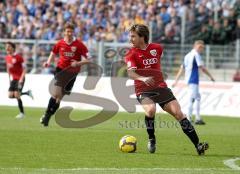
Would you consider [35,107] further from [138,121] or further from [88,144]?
[88,144]

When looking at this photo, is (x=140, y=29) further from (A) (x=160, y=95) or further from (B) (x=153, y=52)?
(A) (x=160, y=95)

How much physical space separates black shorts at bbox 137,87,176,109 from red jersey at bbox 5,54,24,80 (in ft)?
34.1

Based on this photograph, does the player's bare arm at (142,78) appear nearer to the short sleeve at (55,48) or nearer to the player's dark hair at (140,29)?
the player's dark hair at (140,29)

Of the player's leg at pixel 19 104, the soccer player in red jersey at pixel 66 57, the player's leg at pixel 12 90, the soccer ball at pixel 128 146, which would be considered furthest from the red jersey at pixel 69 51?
the soccer ball at pixel 128 146

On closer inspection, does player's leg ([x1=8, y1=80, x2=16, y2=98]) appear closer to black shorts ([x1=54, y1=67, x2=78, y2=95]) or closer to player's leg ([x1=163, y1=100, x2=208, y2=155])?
black shorts ([x1=54, y1=67, x2=78, y2=95])

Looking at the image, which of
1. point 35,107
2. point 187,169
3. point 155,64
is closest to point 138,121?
point 35,107

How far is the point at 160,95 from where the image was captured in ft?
42.1

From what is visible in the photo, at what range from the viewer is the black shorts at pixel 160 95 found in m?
12.7

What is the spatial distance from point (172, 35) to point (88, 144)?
15.4m

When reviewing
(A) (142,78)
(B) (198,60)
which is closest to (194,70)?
(B) (198,60)

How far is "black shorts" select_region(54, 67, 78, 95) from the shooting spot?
1897 centimetres

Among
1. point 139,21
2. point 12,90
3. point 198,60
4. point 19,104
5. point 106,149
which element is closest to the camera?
point 106,149

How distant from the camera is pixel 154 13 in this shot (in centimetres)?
3069

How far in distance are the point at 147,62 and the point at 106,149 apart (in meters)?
1.98
